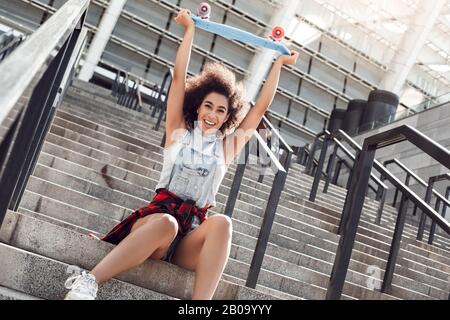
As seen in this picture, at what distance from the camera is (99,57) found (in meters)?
16.7

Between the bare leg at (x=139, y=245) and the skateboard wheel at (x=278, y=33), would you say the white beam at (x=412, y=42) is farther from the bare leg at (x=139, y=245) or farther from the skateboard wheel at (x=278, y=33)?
the bare leg at (x=139, y=245)

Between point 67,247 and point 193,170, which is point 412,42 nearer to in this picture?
point 193,170

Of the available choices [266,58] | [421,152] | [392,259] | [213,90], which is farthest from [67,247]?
[266,58]

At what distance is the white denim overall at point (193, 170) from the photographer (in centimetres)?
213

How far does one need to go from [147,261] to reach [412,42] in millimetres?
17990

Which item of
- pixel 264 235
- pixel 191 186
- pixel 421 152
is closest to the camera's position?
pixel 191 186

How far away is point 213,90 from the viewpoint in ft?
7.70

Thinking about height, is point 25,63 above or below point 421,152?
below

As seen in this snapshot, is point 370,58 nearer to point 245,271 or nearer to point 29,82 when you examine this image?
point 245,271

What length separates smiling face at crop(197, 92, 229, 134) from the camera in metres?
2.29

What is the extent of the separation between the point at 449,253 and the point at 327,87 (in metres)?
15.1

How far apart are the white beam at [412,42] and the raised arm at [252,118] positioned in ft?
55.5
